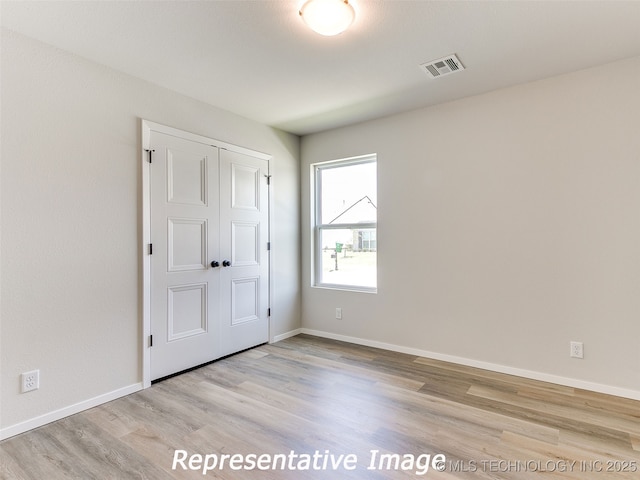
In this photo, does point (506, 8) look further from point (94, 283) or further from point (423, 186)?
point (94, 283)

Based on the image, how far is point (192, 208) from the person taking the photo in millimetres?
3094

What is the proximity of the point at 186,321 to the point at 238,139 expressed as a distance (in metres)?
1.89

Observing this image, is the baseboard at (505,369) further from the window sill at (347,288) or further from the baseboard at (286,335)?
the window sill at (347,288)

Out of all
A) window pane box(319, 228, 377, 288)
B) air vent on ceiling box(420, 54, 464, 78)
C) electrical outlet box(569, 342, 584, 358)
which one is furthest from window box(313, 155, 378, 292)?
electrical outlet box(569, 342, 584, 358)

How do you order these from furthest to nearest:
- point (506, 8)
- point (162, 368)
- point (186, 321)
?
1. point (186, 321)
2. point (162, 368)
3. point (506, 8)

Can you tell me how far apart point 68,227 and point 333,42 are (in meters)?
2.19

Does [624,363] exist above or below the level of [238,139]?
below

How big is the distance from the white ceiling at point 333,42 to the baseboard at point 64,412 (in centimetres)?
244

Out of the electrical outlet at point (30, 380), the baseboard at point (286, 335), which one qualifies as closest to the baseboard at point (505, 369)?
the baseboard at point (286, 335)

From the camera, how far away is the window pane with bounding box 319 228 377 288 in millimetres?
3850

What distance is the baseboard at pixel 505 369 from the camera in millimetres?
2529

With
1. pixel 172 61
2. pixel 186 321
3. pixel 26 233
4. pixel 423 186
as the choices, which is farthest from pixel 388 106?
pixel 26 233

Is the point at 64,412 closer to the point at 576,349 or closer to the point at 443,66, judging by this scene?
the point at 443,66

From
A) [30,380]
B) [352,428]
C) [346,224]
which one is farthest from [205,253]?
[352,428]
